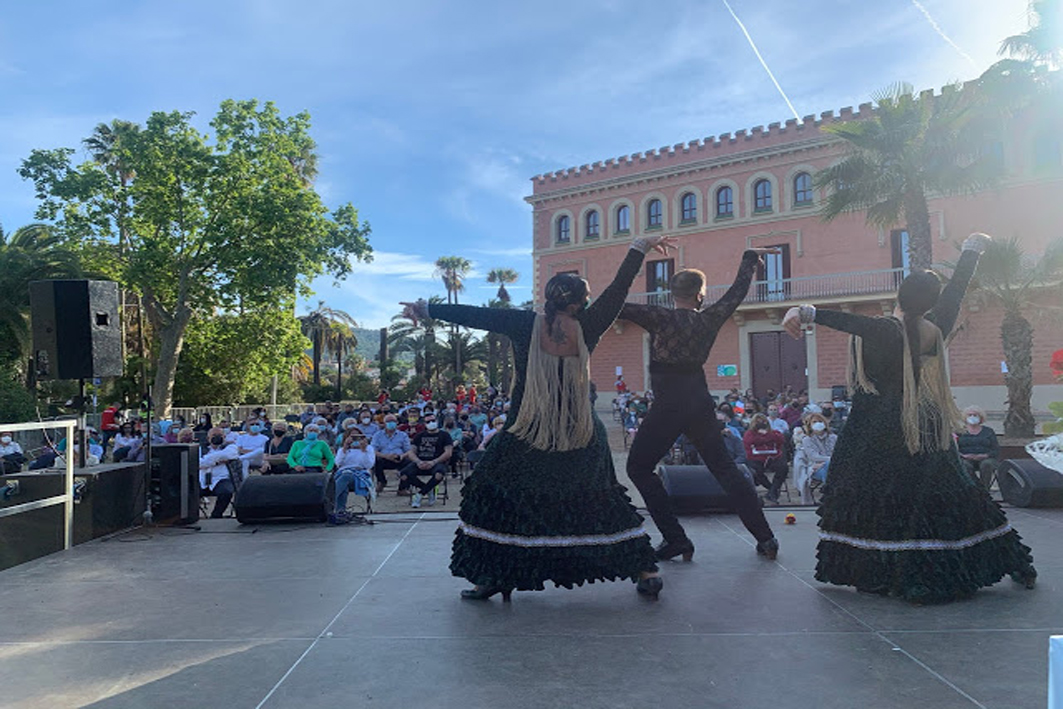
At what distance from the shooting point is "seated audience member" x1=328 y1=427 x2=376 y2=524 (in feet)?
28.6

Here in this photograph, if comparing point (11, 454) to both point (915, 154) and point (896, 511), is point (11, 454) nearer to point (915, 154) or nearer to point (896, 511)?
point (896, 511)

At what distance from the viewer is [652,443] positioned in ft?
15.0

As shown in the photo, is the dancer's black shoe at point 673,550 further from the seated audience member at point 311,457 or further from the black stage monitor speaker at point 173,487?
the seated audience member at point 311,457

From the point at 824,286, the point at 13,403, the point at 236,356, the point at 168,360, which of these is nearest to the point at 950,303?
the point at 13,403

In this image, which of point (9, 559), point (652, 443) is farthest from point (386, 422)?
point (652, 443)

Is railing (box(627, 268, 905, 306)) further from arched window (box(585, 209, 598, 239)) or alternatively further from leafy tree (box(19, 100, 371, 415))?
leafy tree (box(19, 100, 371, 415))

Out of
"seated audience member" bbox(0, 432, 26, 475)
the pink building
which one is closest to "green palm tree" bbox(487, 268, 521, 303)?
the pink building

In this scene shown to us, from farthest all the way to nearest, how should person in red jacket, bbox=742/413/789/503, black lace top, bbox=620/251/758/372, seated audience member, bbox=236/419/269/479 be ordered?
seated audience member, bbox=236/419/269/479 → person in red jacket, bbox=742/413/789/503 → black lace top, bbox=620/251/758/372

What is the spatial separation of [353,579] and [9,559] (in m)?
2.57

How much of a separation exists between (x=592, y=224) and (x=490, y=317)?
31876 mm

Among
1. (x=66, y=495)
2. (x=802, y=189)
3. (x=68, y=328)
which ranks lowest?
(x=66, y=495)

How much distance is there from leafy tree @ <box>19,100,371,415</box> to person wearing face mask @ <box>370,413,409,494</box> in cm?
1575

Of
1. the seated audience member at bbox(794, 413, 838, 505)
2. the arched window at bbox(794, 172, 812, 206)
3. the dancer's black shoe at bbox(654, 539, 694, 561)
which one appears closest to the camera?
the dancer's black shoe at bbox(654, 539, 694, 561)

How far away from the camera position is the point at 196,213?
85.5 ft
